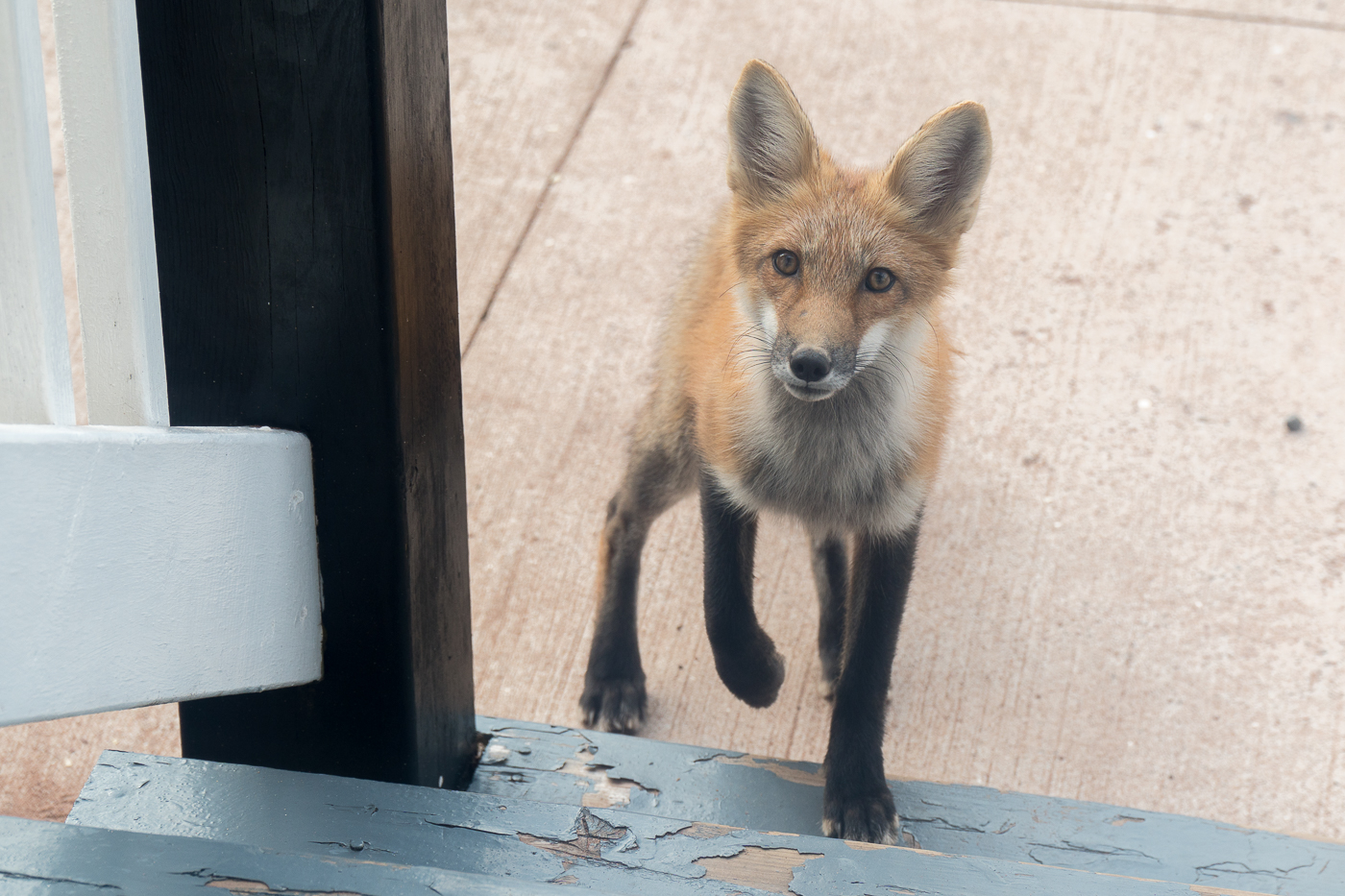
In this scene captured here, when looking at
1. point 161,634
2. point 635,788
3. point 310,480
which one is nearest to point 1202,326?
point 635,788

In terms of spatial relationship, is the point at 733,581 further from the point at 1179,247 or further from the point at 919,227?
the point at 1179,247

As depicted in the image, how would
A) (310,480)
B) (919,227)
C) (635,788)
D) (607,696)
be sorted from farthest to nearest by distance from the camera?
(607,696) < (919,227) < (635,788) < (310,480)

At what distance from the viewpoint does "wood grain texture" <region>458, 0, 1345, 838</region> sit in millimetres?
3473

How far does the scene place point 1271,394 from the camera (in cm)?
434

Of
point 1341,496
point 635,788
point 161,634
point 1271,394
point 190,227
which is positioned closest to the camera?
point 161,634

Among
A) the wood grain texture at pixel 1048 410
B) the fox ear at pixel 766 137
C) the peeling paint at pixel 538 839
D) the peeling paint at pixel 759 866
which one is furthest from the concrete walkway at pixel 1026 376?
the peeling paint at pixel 759 866

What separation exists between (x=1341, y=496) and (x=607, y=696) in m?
2.64

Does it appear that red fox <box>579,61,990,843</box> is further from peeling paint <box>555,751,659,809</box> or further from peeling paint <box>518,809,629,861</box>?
peeling paint <box>518,809,629,861</box>

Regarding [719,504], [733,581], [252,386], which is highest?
[252,386]

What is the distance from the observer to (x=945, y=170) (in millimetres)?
2855

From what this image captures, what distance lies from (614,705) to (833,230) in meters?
1.55

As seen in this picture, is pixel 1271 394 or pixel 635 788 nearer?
pixel 635 788

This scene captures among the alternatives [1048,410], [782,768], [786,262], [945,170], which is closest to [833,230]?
[786,262]

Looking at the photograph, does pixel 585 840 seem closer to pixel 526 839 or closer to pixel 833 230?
pixel 526 839
